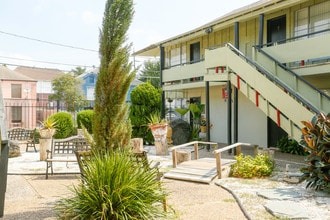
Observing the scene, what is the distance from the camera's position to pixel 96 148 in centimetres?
566

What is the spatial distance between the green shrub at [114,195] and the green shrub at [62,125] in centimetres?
1428

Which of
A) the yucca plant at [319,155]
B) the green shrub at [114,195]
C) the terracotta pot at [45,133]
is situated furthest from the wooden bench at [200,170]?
the terracotta pot at [45,133]

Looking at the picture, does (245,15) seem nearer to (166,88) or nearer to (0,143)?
(166,88)

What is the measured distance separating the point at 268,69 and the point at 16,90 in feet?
94.6

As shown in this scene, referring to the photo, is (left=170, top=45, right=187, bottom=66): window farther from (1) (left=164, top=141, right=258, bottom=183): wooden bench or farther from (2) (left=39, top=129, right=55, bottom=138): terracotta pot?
(1) (left=164, top=141, right=258, bottom=183): wooden bench

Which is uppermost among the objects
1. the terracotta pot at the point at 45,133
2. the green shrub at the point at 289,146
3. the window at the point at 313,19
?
the window at the point at 313,19

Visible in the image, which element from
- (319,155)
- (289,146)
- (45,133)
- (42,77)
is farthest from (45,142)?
(42,77)

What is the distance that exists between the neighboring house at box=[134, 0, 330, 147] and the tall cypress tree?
5785 mm

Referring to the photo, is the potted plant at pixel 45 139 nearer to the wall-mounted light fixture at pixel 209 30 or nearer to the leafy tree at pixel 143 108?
the leafy tree at pixel 143 108

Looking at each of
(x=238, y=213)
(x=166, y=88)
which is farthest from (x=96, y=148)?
(x=166, y=88)

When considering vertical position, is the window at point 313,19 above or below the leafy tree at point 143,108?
above

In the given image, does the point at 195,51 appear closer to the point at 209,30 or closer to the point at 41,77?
the point at 209,30

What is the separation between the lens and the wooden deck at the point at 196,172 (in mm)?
8469

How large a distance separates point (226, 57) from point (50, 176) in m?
7.85
